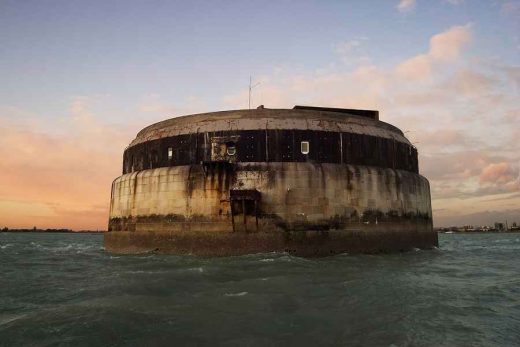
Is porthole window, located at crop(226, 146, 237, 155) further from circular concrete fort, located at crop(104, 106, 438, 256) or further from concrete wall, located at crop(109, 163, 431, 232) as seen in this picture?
concrete wall, located at crop(109, 163, 431, 232)

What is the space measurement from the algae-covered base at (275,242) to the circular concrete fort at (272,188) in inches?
1.8

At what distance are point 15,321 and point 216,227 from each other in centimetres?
1198

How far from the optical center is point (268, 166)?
63.7 ft

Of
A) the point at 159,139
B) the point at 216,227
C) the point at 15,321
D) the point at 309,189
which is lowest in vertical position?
the point at 15,321

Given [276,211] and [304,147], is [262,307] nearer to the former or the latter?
[276,211]

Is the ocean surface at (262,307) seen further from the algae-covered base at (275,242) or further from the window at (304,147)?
the window at (304,147)

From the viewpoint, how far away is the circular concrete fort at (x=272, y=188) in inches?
742

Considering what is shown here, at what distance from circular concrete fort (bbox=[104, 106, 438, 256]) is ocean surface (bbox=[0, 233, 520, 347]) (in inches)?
189

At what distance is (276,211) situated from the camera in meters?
18.9

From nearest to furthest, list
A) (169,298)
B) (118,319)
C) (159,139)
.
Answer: (118,319)
(169,298)
(159,139)

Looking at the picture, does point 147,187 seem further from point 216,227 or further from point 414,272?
point 414,272

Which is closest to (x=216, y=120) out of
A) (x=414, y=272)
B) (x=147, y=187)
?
(x=147, y=187)

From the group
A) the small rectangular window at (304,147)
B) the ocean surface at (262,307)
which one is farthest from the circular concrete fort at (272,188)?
the ocean surface at (262,307)

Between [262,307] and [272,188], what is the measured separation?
11.1m
